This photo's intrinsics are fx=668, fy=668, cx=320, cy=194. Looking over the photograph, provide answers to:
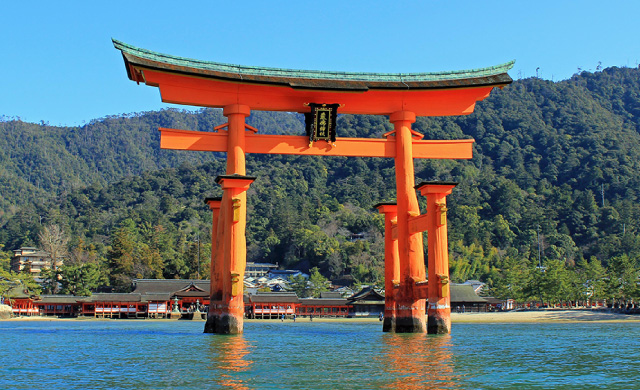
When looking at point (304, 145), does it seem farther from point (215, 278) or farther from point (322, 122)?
point (215, 278)

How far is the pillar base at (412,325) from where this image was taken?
19016 millimetres

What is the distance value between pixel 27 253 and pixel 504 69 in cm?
7652

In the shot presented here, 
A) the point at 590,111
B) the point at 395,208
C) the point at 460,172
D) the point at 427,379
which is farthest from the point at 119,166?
the point at 427,379

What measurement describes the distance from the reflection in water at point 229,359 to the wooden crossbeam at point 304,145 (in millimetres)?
5536

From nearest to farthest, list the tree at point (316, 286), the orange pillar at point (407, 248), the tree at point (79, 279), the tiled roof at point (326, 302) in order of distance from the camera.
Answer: the orange pillar at point (407, 248) < the tiled roof at point (326, 302) < the tree at point (79, 279) < the tree at point (316, 286)

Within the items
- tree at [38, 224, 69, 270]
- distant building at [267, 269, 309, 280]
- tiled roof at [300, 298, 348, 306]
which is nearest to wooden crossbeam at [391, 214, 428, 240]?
tiled roof at [300, 298, 348, 306]

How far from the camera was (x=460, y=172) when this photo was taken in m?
110

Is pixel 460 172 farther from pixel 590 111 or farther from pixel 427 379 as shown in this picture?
pixel 427 379

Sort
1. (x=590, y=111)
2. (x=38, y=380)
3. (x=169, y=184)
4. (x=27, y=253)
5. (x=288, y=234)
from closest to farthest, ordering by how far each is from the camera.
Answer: (x=38, y=380) < (x=27, y=253) < (x=288, y=234) < (x=169, y=184) < (x=590, y=111)

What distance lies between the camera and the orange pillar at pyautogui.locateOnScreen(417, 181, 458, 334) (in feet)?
58.9

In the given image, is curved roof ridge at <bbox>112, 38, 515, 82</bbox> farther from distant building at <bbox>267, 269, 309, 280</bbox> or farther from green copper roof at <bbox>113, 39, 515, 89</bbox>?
distant building at <bbox>267, 269, 309, 280</bbox>

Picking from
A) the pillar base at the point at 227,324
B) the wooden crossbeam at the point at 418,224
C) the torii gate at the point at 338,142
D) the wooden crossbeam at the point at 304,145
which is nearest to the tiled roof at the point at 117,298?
the torii gate at the point at 338,142

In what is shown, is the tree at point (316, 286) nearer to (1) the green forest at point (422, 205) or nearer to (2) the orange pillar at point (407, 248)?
(1) the green forest at point (422, 205)

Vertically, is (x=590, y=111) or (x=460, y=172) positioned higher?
(x=590, y=111)
